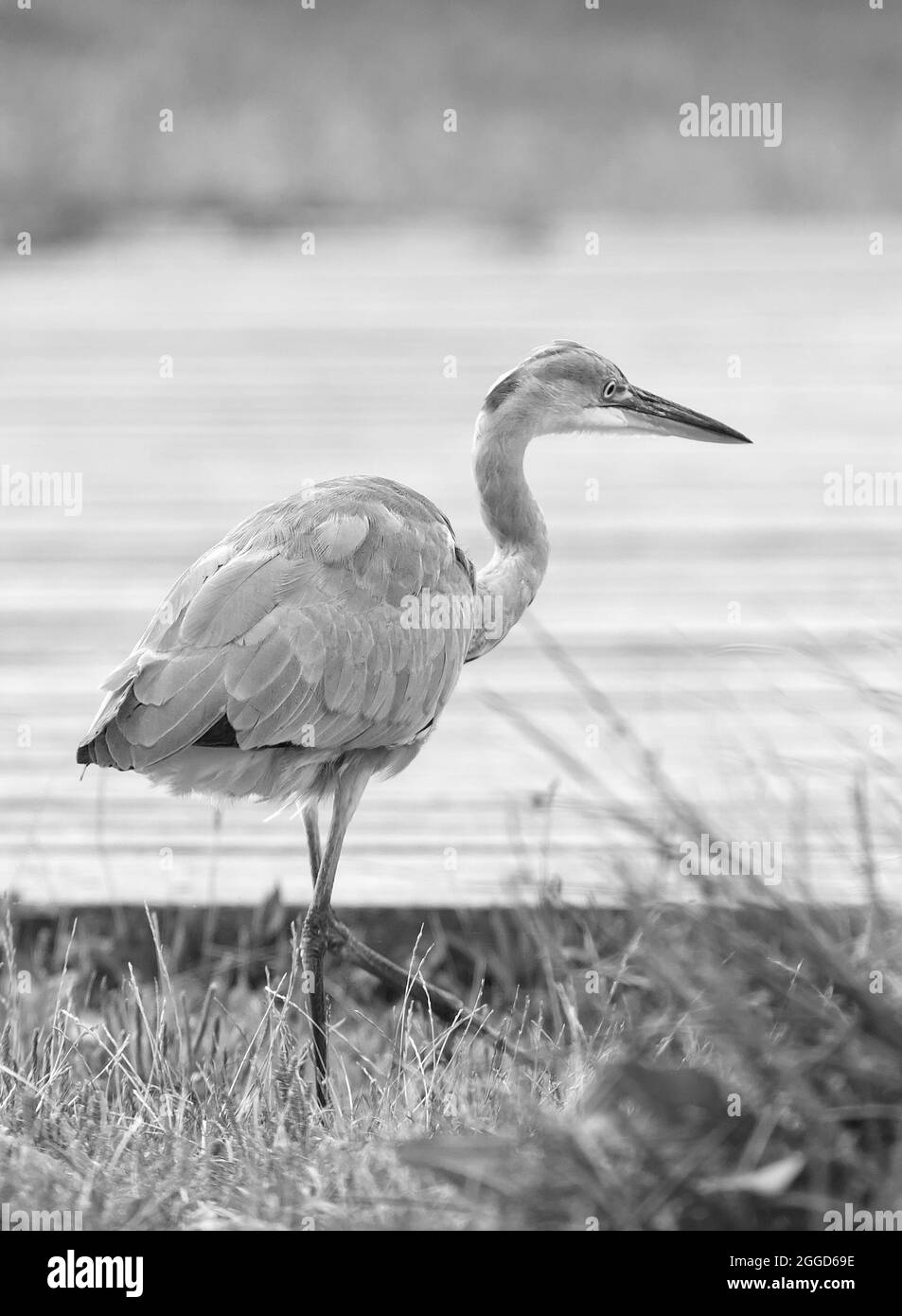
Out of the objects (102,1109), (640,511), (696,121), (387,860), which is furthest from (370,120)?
(102,1109)

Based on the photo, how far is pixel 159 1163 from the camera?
3158 millimetres

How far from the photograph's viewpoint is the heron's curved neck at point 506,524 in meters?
4.54

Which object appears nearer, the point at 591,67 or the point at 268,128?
the point at 268,128

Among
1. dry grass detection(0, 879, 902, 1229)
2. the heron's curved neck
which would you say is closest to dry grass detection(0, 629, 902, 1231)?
dry grass detection(0, 879, 902, 1229)

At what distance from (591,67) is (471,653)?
70.1 ft

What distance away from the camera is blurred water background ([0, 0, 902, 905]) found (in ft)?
16.5

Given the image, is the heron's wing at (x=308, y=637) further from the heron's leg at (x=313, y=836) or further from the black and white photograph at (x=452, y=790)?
the heron's leg at (x=313, y=836)

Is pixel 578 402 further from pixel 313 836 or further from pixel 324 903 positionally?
pixel 324 903

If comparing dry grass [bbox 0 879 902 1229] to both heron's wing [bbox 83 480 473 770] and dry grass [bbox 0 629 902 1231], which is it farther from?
heron's wing [bbox 83 480 473 770]

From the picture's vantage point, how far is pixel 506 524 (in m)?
4.64

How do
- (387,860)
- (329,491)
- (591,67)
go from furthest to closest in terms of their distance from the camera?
(591,67) → (387,860) → (329,491)

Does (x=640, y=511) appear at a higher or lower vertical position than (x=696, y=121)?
lower

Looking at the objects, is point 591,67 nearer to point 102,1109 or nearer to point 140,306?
point 140,306
